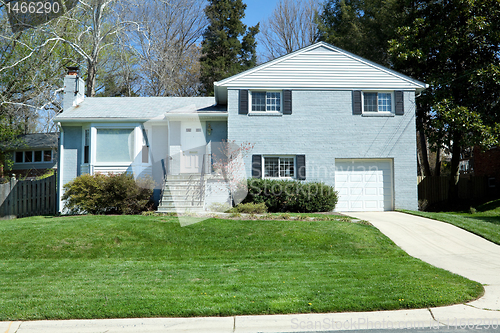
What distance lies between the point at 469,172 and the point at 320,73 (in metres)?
12.4

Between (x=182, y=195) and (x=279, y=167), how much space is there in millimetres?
4250

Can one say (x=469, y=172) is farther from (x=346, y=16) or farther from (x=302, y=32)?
(x=302, y=32)

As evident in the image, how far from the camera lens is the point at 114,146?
16719mm

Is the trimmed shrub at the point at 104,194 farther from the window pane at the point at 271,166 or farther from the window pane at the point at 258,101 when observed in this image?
the window pane at the point at 258,101

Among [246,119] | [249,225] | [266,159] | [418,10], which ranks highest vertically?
[418,10]

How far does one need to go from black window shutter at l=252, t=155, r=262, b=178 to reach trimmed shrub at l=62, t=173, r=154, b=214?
4.55 metres

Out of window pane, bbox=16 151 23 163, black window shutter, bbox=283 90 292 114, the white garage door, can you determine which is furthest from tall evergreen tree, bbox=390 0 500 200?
window pane, bbox=16 151 23 163

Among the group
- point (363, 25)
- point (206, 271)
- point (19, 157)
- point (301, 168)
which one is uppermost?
point (363, 25)

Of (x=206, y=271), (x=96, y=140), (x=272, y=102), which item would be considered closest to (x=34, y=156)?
(x=96, y=140)

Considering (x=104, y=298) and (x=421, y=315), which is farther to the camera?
(x=104, y=298)

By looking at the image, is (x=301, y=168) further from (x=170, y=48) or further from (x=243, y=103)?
(x=170, y=48)

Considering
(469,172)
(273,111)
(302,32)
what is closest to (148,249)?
(273,111)

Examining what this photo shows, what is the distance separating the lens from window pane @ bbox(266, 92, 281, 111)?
1642 centimetres

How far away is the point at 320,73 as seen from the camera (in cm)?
1648
